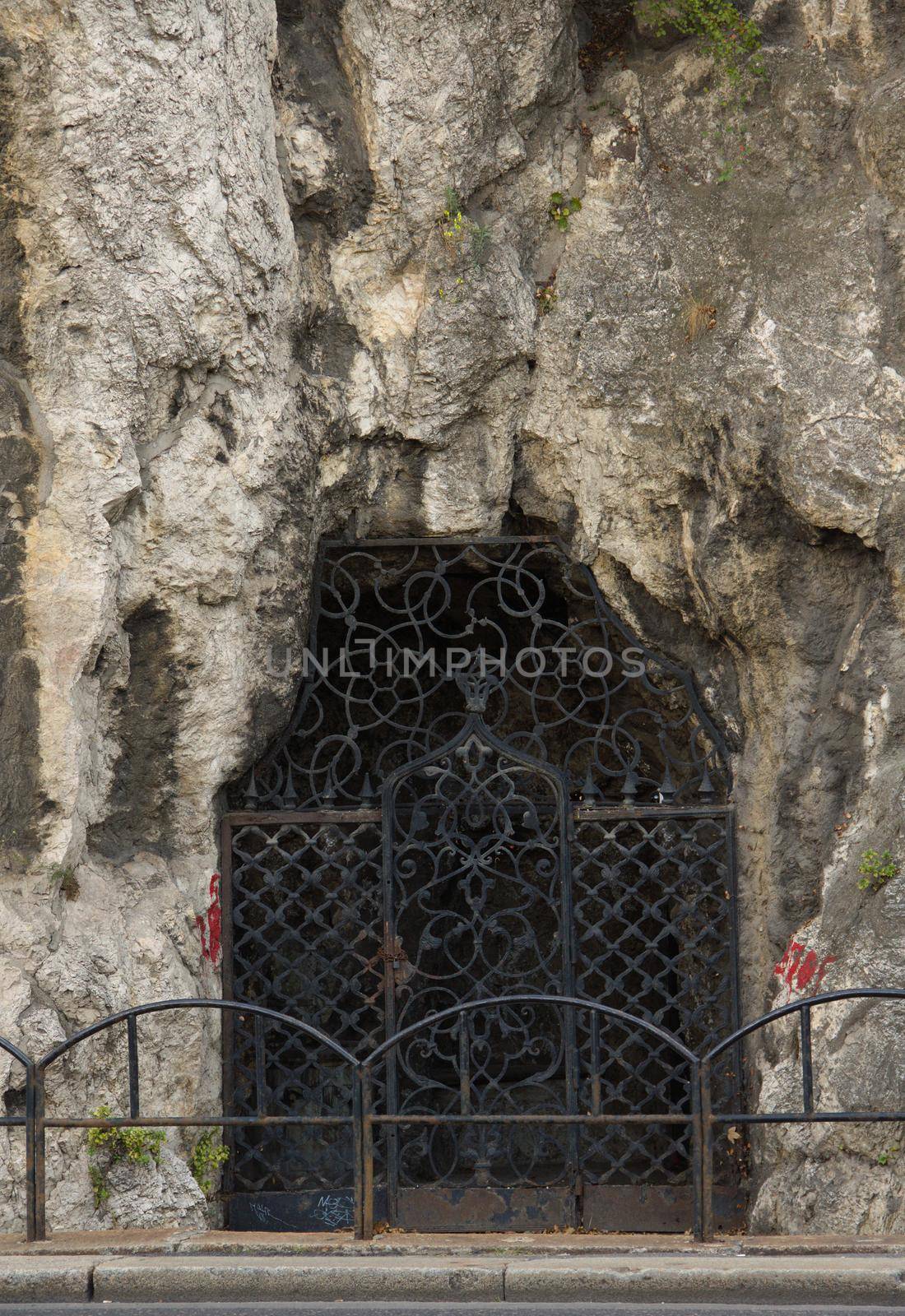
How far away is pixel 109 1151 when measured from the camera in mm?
5875

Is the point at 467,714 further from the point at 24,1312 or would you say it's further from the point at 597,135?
the point at 24,1312

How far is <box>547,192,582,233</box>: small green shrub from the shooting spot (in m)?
6.98

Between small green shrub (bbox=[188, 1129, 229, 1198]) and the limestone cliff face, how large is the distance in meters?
0.24

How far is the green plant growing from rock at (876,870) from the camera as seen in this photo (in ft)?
19.0

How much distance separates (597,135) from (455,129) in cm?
77

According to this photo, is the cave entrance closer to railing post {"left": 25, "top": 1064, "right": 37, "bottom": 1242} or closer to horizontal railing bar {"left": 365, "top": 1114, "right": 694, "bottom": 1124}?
horizontal railing bar {"left": 365, "top": 1114, "right": 694, "bottom": 1124}

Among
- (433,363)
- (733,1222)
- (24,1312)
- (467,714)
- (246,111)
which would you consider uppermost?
(246,111)

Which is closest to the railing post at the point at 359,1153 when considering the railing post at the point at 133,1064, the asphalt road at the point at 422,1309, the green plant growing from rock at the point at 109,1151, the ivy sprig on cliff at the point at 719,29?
the asphalt road at the point at 422,1309

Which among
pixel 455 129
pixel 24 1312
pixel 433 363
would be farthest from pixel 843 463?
pixel 24 1312

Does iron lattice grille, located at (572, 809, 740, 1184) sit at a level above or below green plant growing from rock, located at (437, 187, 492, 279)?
below

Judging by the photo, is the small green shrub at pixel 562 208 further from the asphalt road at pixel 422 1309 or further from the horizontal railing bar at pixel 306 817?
the asphalt road at pixel 422 1309

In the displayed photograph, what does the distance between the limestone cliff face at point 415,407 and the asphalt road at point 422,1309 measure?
1.42 metres

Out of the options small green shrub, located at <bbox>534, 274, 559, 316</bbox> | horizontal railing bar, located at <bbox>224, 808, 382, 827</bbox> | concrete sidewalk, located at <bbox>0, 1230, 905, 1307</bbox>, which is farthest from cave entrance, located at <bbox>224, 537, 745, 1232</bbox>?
concrete sidewalk, located at <bbox>0, 1230, 905, 1307</bbox>

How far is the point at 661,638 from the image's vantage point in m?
6.98
